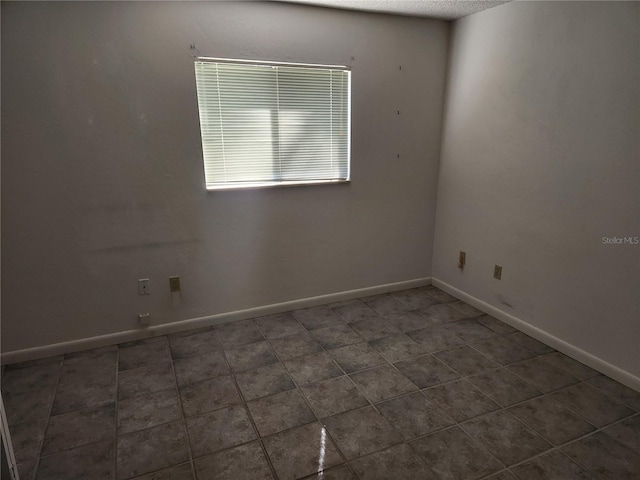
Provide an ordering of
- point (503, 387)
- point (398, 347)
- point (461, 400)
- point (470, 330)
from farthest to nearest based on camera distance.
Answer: point (470, 330) → point (398, 347) → point (503, 387) → point (461, 400)

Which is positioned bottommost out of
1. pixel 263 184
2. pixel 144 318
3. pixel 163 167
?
pixel 144 318

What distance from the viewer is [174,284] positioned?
9.09 ft

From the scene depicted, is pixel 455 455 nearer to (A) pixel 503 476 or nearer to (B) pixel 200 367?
(A) pixel 503 476

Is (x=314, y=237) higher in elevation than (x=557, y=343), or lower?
higher

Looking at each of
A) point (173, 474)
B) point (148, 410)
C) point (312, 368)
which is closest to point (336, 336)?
point (312, 368)

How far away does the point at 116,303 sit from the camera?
264 cm

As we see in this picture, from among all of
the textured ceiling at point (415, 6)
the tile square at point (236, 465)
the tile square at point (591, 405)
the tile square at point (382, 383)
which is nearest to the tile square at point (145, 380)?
the tile square at point (236, 465)

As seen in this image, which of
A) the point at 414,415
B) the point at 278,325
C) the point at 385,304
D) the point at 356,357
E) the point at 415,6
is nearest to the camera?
the point at 414,415

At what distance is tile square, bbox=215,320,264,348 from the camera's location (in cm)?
270

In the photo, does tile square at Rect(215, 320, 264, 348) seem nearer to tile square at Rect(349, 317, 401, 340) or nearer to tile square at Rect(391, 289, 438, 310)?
tile square at Rect(349, 317, 401, 340)

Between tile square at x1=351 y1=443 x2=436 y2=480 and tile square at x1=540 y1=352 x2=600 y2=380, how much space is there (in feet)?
4.09

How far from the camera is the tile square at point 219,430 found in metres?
1.78

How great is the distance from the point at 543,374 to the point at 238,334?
2.01m

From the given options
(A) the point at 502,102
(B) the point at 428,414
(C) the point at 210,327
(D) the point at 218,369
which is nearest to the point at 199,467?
(D) the point at 218,369
